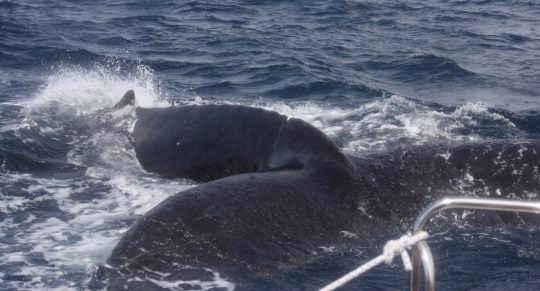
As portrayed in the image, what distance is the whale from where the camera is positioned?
16.8 feet

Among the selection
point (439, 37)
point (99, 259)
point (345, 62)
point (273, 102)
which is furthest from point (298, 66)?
point (99, 259)

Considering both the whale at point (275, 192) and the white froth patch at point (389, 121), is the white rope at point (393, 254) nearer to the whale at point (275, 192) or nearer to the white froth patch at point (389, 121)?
the whale at point (275, 192)

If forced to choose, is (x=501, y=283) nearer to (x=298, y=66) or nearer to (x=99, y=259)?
(x=99, y=259)

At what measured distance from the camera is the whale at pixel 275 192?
5.13 metres

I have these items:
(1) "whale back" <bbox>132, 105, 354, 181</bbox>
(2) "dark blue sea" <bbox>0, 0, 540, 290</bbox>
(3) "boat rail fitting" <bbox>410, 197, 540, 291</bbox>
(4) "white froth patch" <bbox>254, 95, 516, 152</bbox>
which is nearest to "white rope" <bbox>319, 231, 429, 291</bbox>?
(3) "boat rail fitting" <bbox>410, 197, 540, 291</bbox>

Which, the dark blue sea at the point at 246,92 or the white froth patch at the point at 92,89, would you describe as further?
the white froth patch at the point at 92,89

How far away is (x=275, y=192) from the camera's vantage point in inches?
227

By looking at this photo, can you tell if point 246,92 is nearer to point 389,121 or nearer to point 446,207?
point 389,121

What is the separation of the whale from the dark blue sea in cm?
17

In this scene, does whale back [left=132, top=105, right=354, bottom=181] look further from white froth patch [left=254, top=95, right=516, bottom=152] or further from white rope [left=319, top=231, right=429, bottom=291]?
white froth patch [left=254, top=95, right=516, bottom=152]

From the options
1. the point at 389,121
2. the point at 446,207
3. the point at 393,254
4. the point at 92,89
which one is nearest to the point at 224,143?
the point at 393,254

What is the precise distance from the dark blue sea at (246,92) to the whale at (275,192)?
17 centimetres

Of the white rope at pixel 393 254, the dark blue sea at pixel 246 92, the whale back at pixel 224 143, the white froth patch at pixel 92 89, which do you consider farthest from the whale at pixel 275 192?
the white froth patch at pixel 92 89

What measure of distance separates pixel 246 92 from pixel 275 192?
804 centimetres
